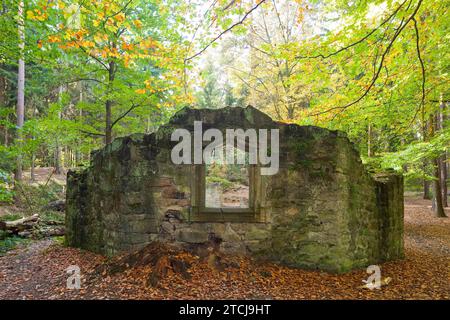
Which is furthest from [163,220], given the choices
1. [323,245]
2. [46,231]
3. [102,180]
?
[46,231]

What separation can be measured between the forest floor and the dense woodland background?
224 cm

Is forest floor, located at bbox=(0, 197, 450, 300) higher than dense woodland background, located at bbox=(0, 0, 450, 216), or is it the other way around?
dense woodland background, located at bbox=(0, 0, 450, 216)

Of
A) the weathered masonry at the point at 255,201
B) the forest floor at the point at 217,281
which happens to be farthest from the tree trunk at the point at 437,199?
the weathered masonry at the point at 255,201

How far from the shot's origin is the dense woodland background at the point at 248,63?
463 centimetres

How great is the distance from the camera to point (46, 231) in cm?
771

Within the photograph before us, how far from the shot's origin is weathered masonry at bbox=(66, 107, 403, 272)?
175 inches

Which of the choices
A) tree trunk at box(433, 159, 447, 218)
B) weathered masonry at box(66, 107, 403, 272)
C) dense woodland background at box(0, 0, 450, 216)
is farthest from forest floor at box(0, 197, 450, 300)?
tree trunk at box(433, 159, 447, 218)

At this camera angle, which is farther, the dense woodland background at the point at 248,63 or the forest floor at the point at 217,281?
the dense woodland background at the point at 248,63

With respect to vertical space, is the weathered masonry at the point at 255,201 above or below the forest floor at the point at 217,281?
above

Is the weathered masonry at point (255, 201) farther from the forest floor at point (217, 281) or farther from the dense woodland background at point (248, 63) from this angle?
the dense woodland background at point (248, 63)

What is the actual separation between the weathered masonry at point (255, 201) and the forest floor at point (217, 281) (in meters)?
0.33

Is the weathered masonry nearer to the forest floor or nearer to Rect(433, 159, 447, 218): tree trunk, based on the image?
the forest floor

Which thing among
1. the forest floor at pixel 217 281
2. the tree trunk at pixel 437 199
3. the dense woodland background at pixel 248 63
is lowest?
the forest floor at pixel 217 281

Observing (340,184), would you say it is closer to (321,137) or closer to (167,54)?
(321,137)
